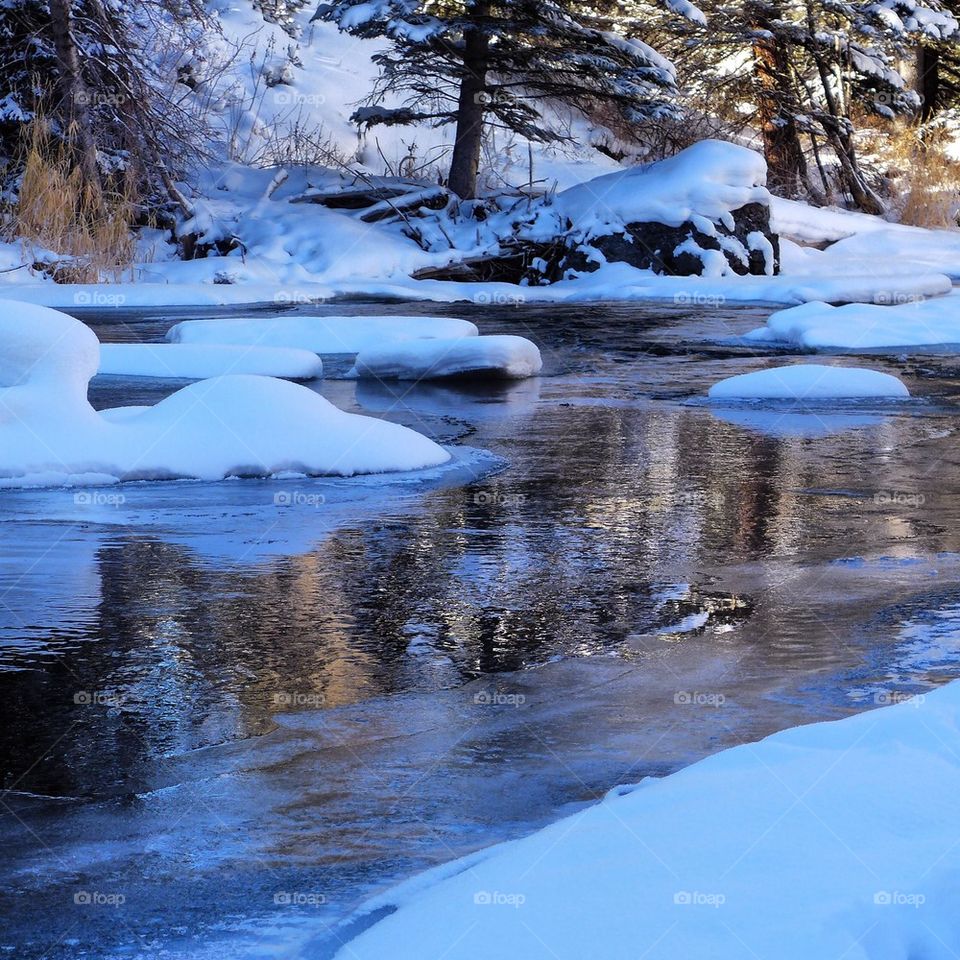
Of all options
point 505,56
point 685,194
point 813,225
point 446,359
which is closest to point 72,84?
point 505,56

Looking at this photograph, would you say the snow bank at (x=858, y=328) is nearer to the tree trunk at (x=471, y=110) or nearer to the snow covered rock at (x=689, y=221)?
the snow covered rock at (x=689, y=221)

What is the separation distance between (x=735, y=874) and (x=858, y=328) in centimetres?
1072

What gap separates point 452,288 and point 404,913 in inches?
609

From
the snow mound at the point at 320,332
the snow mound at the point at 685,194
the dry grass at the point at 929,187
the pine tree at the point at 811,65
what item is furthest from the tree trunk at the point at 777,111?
the snow mound at the point at 320,332

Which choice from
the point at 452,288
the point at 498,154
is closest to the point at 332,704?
the point at 452,288

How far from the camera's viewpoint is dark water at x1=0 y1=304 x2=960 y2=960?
2.62 meters

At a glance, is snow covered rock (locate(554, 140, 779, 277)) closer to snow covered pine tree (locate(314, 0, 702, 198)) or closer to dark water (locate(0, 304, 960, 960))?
snow covered pine tree (locate(314, 0, 702, 198))

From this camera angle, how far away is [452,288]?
17.5m

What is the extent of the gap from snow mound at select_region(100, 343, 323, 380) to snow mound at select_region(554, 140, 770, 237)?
948 centimetres

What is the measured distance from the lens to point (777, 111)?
23.5 m

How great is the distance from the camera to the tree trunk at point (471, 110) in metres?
18.9

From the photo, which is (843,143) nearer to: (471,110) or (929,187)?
(929,187)

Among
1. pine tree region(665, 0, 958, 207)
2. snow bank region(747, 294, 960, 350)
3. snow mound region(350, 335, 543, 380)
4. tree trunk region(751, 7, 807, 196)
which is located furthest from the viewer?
tree trunk region(751, 7, 807, 196)

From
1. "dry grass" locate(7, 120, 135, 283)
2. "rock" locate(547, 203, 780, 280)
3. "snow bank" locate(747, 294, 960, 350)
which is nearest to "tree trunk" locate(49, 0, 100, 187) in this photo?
"dry grass" locate(7, 120, 135, 283)
